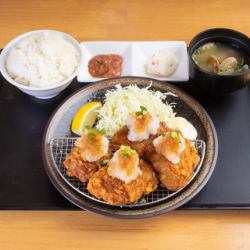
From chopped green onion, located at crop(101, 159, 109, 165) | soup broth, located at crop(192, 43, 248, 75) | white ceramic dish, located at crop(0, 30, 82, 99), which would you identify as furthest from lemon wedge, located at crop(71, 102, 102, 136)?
soup broth, located at crop(192, 43, 248, 75)

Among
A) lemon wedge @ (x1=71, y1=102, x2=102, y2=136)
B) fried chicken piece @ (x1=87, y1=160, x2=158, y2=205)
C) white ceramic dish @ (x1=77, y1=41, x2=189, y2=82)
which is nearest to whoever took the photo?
fried chicken piece @ (x1=87, y1=160, x2=158, y2=205)

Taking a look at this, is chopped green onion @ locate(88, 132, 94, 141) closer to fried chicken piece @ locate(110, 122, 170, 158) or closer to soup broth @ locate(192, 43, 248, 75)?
fried chicken piece @ locate(110, 122, 170, 158)

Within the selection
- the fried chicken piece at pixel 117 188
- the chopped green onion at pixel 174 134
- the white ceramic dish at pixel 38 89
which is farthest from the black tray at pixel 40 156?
the chopped green onion at pixel 174 134

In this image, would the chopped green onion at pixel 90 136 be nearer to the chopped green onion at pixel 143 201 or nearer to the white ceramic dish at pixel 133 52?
the chopped green onion at pixel 143 201

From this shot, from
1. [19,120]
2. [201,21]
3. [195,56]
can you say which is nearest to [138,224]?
[19,120]

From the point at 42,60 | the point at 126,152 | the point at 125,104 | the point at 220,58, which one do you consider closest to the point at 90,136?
the point at 126,152

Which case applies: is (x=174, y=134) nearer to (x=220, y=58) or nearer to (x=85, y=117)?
(x=85, y=117)

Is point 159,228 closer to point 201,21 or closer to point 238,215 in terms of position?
point 238,215

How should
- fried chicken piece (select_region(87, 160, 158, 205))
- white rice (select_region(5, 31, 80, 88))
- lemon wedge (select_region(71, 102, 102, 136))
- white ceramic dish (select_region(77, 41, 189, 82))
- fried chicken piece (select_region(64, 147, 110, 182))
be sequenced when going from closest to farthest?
1. fried chicken piece (select_region(87, 160, 158, 205))
2. fried chicken piece (select_region(64, 147, 110, 182))
3. lemon wedge (select_region(71, 102, 102, 136))
4. white rice (select_region(5, 31, 80, 88))
5. white ceramic dish (select_region(77, 41, 189, 82))
